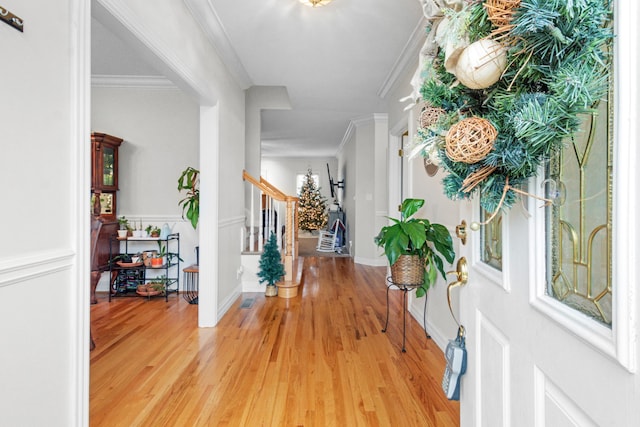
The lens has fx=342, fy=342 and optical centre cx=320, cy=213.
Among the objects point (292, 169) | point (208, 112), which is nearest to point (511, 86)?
point (208, 112)

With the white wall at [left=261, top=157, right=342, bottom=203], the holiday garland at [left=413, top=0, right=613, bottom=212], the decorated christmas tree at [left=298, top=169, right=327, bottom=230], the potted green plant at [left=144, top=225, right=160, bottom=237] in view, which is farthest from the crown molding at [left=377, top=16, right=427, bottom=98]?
the white wall at [left=261, top=157, right=342, bottom=203]

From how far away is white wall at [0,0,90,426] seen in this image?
109 cm

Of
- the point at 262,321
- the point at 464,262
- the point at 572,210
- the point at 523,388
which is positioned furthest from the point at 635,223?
the point at 262,321

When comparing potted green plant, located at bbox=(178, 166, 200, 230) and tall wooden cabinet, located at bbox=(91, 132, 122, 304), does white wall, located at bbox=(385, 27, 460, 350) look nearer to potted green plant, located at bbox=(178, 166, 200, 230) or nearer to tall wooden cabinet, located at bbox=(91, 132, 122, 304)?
potted green plant, located at bbox=(178, 166, 200, 230)

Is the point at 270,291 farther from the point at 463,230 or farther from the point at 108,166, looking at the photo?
the point at 463,230

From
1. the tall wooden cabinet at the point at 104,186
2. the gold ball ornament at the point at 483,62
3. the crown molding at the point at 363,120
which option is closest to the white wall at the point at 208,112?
the tall wooden cabinet at the point at 104,186

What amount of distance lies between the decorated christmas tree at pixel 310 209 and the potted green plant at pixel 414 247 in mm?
7236

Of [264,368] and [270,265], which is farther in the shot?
[270,265]

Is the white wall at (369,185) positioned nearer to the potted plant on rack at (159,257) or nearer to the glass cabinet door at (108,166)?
the potted plant on rack at (159,257)

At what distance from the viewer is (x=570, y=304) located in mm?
625

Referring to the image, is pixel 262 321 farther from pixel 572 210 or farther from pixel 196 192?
pixel 572 210

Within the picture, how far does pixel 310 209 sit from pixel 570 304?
364 inches

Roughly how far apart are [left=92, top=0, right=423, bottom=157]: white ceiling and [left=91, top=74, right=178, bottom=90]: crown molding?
0.28ft

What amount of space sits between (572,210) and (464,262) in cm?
48
